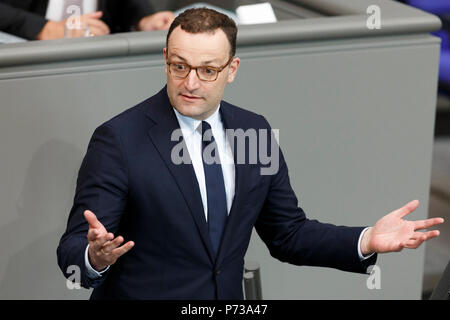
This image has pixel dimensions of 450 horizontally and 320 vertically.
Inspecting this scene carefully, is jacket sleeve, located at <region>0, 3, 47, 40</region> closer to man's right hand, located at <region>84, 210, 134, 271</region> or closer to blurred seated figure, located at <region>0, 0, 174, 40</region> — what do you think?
blurred seated figure, located at <region>0, 0, 174, 40</region>

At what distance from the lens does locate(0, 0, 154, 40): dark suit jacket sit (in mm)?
3109

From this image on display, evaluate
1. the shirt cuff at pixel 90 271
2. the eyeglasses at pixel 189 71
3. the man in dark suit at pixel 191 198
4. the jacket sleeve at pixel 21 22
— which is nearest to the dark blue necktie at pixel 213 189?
the man in dark suit at pixel 191 198

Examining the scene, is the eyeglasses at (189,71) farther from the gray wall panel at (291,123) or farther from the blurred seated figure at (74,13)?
the blurred seated figure at (74,13)

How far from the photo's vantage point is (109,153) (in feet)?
6.23

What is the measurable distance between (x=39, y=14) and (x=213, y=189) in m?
1.61

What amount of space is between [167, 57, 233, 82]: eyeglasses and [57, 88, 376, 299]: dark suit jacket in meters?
0.12

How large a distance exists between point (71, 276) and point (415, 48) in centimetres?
135

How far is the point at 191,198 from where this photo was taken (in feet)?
6.36

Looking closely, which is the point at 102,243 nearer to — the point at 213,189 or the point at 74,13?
the point at 213,189

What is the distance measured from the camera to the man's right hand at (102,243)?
1728 millimetres

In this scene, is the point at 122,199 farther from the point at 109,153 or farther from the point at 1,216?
the point at 1,216

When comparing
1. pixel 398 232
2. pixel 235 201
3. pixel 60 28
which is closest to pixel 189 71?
pixel 235 201

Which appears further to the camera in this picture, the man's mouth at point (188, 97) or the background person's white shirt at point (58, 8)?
the background person's white shirt at point (58, 8)
